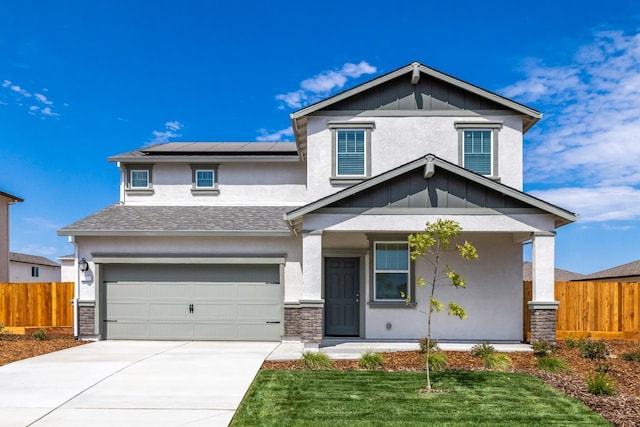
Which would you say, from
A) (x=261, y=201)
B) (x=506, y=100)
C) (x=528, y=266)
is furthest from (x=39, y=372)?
(x=528, y=266)

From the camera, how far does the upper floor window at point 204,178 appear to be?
1642 cm

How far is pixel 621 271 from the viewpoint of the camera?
88.2ft

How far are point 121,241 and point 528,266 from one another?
78.7 ft

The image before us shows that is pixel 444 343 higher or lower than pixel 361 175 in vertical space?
lower

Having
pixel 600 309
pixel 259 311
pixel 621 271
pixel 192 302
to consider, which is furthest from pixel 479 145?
pixel 621 271

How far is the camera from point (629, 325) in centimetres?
1502

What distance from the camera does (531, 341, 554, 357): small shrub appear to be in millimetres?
11289

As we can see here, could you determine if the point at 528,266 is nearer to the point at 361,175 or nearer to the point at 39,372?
the point at 361,175

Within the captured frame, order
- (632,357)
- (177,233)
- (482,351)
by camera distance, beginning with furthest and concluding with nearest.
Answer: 1. (177,233)
2. (632,357)
3. (482,351)

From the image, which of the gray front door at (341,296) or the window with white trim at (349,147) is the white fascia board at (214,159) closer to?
the window with white trim at (349,147)

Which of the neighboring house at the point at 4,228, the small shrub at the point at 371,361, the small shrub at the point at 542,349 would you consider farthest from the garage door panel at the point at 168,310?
the neighboring house at the point at 4,228

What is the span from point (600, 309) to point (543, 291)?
4325mm

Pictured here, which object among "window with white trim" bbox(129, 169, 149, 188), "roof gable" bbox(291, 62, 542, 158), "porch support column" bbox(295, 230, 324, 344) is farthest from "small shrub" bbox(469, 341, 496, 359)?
"window with white trim" bbox(129, 169, 149, 188)

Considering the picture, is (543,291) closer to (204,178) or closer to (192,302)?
(192,302)
